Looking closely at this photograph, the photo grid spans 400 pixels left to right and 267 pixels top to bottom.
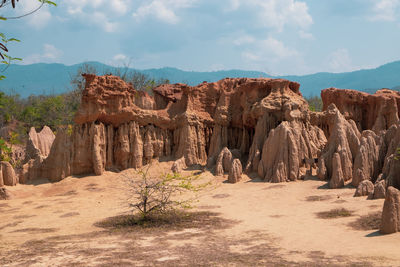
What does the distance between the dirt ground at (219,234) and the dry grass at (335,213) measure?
0.19 meters

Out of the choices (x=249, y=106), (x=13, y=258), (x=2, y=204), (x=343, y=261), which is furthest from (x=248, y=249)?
(x=249, y=106)

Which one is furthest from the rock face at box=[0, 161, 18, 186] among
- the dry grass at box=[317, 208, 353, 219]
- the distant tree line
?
the distant tree line

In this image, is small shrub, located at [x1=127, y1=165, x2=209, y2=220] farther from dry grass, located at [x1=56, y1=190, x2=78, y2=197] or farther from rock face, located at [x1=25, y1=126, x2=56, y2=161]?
rock face, located at [x1=25, y1=126, x2=56, y2=161]

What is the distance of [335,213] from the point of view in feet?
36.4

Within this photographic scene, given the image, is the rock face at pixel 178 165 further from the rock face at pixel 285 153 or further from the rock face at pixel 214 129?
the rock face at pixel 285 153

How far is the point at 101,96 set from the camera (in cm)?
1953

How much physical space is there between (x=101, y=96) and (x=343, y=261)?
596 inches

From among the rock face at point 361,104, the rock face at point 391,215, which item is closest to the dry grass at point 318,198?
the rock face at point 391,215

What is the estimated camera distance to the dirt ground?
7.33 meters

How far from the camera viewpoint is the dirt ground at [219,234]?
733 cm

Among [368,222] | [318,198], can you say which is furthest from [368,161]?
[368,222]

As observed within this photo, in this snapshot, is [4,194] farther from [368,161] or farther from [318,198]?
[368,161]

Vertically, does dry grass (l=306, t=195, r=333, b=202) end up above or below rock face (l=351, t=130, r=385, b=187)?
below

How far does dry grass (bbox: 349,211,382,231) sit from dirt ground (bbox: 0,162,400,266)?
7.7 inches
